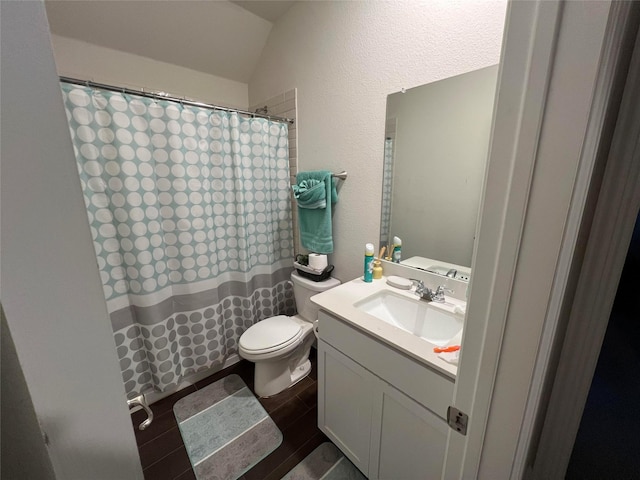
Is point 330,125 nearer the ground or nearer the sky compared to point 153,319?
nearer the sky

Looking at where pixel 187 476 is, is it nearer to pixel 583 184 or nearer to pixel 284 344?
pixel 284 344

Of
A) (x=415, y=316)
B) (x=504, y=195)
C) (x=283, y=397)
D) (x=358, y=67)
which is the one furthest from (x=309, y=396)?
(x=358, y=67)

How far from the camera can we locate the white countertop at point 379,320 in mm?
792

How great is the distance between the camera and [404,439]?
92 centimetres

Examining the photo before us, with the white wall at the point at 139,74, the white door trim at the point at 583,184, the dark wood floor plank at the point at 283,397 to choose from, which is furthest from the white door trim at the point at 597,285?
the white wall at the point at 139,74

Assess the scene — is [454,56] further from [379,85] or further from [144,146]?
[144,146]

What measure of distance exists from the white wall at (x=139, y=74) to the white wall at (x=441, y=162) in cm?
150

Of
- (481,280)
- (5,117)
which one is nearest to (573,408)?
(481,280)

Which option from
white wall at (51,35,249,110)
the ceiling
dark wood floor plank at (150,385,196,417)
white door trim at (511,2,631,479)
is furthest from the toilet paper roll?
the ceiling

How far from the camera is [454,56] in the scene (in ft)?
3.46

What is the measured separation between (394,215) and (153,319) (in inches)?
59.6

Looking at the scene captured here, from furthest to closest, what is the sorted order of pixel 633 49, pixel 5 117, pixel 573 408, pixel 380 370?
1. pixel 380 370
2. pixel 573 408
3. pixel 633 49
4. pixel 5 117

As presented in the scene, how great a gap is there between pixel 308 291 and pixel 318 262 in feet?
0.70

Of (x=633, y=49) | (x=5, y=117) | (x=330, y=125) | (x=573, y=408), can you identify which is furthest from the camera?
(x=330, y=125)
